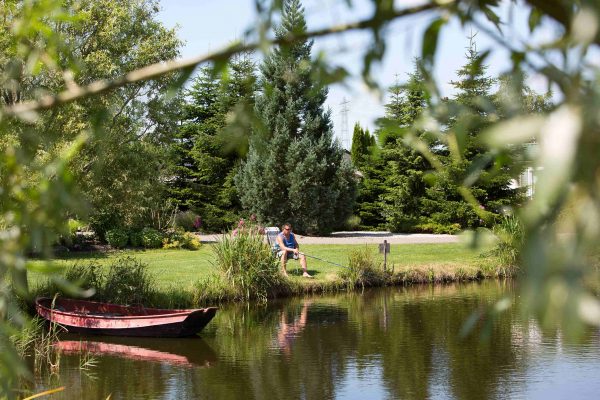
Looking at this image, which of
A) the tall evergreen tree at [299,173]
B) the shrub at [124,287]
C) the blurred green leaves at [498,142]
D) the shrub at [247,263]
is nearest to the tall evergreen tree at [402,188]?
the tall evergreen tree at [299,173]

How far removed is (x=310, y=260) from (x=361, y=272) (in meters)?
2.92

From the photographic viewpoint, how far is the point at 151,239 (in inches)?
760

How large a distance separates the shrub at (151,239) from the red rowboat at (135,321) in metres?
8.48

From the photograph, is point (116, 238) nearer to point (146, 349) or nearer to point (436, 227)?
point (146, 349)

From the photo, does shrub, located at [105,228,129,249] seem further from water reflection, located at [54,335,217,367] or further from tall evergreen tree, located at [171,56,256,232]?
water reflection, located at [54,335,217,367]

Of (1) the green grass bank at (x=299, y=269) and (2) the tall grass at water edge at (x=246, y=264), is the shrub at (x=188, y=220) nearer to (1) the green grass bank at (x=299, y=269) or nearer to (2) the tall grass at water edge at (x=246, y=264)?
(1) the green grass bank at (x=299, y=269)

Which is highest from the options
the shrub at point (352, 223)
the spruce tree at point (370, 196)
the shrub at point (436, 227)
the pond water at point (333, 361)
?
the spruce tree at point (370, 196)

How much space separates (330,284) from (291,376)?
18.3ft

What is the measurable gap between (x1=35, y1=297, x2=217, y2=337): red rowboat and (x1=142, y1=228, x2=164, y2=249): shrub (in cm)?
848

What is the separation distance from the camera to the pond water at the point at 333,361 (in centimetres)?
798

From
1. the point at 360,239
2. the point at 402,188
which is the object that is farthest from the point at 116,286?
the point at 402,188

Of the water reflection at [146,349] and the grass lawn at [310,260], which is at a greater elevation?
the grass lawn at [310,260]

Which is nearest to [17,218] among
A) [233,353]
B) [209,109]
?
[233,353]

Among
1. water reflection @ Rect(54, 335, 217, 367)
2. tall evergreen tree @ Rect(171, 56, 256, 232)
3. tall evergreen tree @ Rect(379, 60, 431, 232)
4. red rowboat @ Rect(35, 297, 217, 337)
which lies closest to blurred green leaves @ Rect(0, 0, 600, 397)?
water reflection @ Rect(54, 335, 217, 367)
